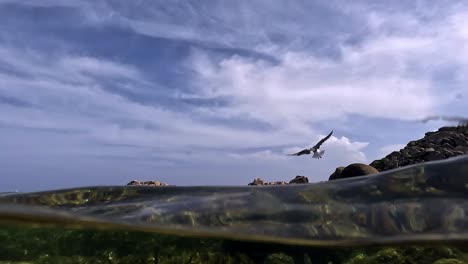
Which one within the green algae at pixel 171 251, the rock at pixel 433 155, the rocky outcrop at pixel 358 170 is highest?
the rock at pixel 433 155

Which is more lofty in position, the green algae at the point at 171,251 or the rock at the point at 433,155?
the rock at the point at 433,155

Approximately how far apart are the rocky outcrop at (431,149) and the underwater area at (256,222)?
13422 millimetres

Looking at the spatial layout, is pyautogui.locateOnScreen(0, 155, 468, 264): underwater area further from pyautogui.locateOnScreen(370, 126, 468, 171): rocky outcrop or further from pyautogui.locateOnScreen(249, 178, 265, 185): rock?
pyautogui.locateOnScreen(370, 126, 468, 171): rocky outcrop

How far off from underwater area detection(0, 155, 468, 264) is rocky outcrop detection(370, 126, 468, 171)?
44.0 ft

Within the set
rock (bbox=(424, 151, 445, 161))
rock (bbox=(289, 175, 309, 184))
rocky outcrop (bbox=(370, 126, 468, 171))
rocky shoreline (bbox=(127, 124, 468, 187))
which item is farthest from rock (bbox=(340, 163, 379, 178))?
rock (bbox=(424, 151, 445, 161))

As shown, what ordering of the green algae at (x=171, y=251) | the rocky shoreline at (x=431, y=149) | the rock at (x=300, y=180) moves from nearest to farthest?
1. the green algae at (x=171, y=251)
2. the rock at (x=300, y=180)
3. the rocky shoreline at (x=431, y=149)

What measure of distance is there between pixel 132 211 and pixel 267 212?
2485 millimetres

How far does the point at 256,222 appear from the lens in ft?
27.4

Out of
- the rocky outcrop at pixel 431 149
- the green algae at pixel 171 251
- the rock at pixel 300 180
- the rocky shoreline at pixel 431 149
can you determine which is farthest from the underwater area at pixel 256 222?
the rocky outcrop at pixel 431 149

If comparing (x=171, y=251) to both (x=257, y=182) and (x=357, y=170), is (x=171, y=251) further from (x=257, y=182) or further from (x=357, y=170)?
(x=257, y=182)

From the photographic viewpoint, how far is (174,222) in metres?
8.64

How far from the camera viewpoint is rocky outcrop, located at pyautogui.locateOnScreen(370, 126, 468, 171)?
21.2 m

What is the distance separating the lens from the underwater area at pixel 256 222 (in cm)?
767

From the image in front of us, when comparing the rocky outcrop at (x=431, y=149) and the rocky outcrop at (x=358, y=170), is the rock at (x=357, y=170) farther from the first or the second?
the rocky outcrop at (x=431, y=149)
